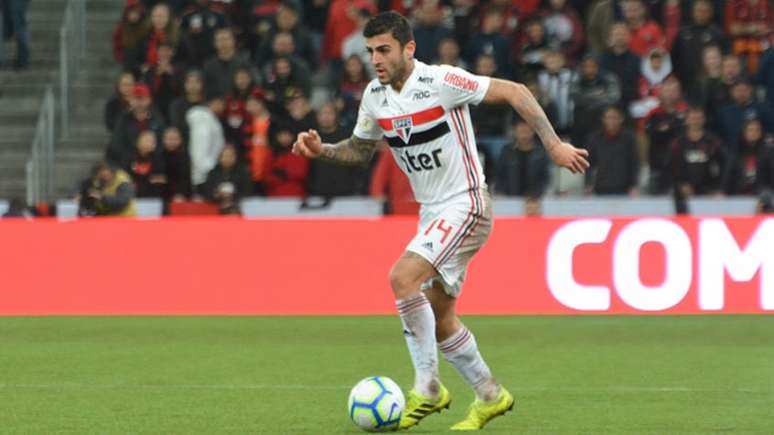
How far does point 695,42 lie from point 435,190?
11004 millimetres

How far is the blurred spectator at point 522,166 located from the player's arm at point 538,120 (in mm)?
9895

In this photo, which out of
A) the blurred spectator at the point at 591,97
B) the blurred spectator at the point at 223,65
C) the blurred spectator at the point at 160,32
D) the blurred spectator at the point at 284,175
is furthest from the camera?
the blurred spectator at the point at 160,32

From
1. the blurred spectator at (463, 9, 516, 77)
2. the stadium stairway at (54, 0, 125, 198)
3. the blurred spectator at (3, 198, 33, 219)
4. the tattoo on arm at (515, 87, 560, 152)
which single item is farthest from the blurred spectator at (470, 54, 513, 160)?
the tattoo on arm at (515, 87, 560, 152)

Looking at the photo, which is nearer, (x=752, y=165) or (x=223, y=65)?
(x=752, y=165)

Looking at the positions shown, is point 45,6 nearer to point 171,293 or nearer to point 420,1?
A: point 420,1

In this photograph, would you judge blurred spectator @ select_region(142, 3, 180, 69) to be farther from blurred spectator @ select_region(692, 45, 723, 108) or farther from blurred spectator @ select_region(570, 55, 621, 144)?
blurred spectator @ select_region(692, 45, 723, 108)

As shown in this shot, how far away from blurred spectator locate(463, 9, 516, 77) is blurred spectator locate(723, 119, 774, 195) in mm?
2869

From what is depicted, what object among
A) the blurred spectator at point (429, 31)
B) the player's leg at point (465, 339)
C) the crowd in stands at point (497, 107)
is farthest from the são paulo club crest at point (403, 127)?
the blurred spectator at point (429, 31)

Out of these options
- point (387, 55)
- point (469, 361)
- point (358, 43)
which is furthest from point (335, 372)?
point (358, 43)

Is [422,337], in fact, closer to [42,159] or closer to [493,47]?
[493,47]

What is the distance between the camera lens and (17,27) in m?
22.4

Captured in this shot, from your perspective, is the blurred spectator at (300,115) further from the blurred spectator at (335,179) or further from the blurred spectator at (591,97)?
the blurred spectator at (591,97)

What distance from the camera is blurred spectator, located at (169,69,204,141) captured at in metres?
19.7

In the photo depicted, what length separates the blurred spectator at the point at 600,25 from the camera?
2005 centimetres
